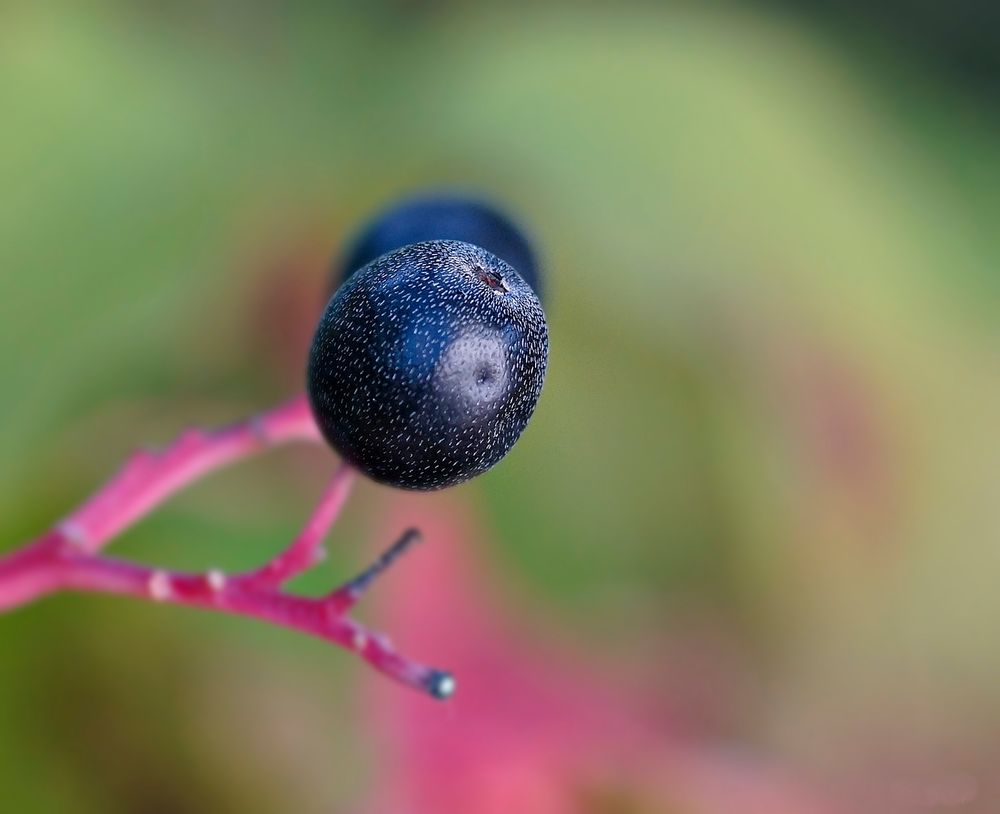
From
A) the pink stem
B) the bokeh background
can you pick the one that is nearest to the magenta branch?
the pink stem

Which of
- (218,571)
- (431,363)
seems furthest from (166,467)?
(431,363)

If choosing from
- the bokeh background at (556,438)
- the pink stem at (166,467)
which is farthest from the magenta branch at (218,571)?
the bokeh background at (556,438)

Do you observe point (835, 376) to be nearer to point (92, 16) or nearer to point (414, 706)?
point (414, 706)

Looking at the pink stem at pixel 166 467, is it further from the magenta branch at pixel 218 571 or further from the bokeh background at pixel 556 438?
the bokeh background at pixel 556 438

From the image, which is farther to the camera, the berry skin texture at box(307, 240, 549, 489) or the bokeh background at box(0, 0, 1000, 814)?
the bokeh background at box(0, 0, 1000, 814)

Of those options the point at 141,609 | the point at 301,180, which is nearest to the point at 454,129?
the point at 301,180

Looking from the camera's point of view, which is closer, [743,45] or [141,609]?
[141,609]

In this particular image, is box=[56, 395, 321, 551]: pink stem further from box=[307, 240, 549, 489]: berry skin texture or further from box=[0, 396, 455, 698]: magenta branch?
box=[307, 240, 549, 489]: berry skin texture
